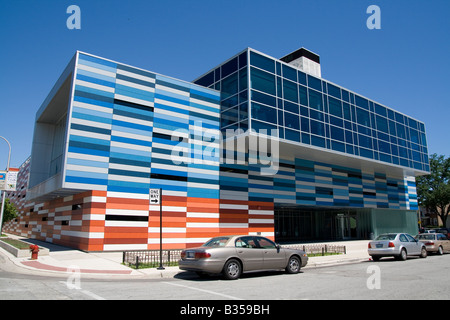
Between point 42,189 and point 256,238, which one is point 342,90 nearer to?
point 256,238

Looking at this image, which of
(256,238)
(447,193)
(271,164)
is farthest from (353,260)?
(447,193)

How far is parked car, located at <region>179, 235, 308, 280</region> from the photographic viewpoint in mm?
10078

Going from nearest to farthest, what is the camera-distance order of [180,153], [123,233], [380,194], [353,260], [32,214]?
[353,260] → [123,233] → [180,153] → [32,214] → [380,194]

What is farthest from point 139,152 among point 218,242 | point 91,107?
point 218,242

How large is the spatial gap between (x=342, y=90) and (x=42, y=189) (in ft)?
85.2

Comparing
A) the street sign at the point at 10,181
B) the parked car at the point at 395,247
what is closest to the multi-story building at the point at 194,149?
the street sign at the point at 10,181

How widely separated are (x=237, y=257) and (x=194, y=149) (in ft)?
42.3

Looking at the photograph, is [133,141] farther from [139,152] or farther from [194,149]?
[194,149]

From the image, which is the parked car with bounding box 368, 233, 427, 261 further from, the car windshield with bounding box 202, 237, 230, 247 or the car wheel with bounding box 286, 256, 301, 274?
the car windshield with bounding box 202, 237, 230, 247

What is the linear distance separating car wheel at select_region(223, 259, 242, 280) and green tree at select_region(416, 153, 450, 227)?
2680 inches

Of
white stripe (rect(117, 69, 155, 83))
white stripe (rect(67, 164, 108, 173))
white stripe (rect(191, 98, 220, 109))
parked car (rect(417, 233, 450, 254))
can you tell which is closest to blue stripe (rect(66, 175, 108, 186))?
white stripe (rect(67, 164, 108, 173))

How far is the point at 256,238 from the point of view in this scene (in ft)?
37.7

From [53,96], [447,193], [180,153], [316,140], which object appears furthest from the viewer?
[447,193]

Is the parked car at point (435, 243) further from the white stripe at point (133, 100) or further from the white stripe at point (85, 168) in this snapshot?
the white stripe at point (85, 168)
